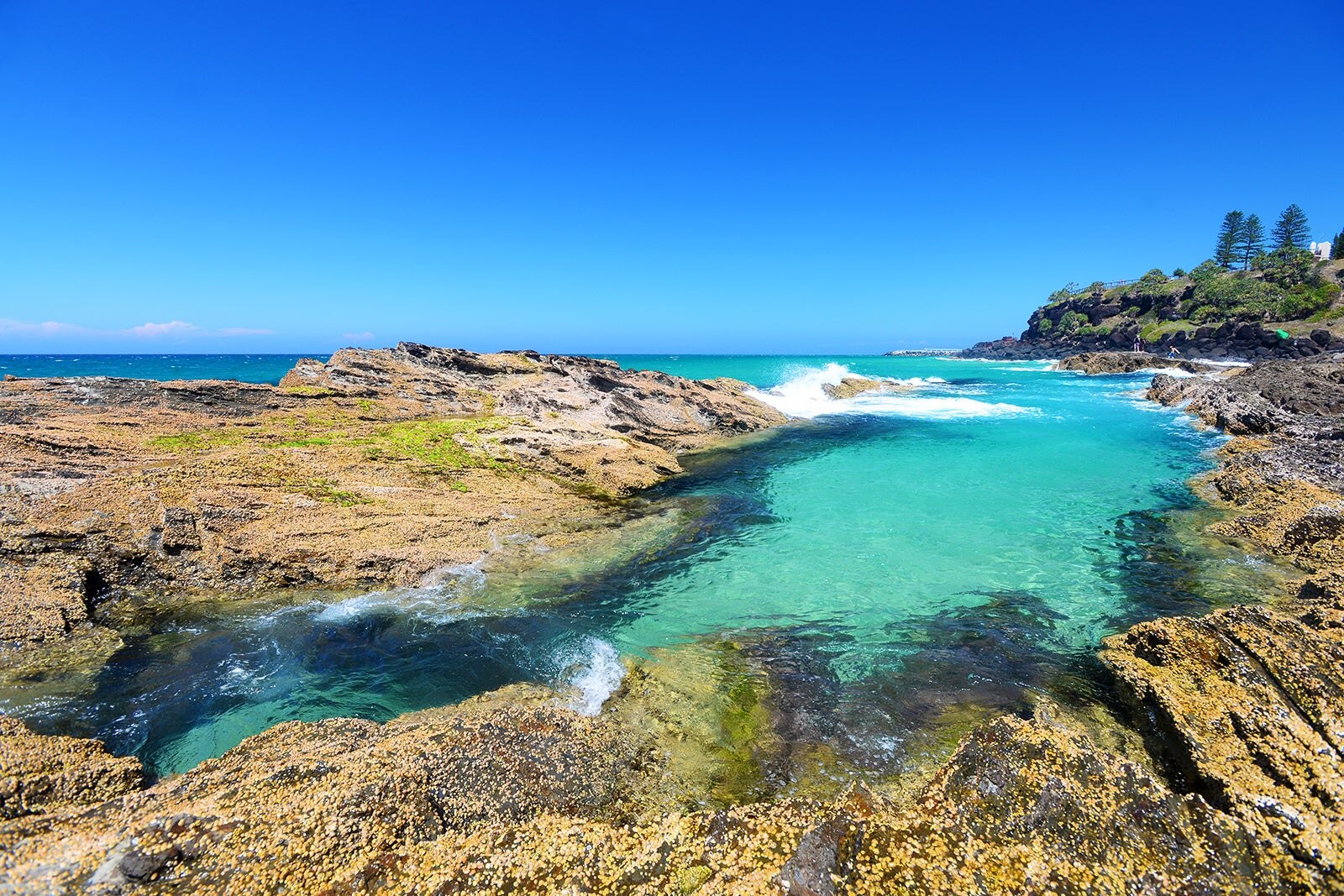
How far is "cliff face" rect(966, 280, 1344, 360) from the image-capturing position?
220 feet

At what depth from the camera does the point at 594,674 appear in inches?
310

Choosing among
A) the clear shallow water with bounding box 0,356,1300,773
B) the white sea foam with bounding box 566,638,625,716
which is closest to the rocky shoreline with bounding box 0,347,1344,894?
the white sea foam with bounding box 566,638,625,716

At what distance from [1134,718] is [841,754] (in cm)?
339

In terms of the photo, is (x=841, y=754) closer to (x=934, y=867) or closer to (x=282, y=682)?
(x=934, y=867)

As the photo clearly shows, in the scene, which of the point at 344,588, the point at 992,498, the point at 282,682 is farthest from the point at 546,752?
the point at 992,498

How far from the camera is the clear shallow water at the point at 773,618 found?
698cm

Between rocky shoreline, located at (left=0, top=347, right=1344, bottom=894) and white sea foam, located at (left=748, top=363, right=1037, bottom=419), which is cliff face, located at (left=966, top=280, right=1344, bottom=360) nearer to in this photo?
white sea foam, located at (left=748, top=363, right=1037, bottom=419)

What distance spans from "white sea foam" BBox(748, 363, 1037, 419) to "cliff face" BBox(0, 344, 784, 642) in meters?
18.6

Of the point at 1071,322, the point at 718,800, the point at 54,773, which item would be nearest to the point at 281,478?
the point at 54,773

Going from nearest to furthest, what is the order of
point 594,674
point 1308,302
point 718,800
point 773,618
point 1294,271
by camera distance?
point 718,800
point 594,674
point 773,618
point 1308,302
point 1294,271

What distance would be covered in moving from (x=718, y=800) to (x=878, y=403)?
4067 centimetres

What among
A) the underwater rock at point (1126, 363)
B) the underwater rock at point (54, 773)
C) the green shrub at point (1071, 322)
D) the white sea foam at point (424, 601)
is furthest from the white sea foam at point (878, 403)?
the green shrub at point (1071, 322)

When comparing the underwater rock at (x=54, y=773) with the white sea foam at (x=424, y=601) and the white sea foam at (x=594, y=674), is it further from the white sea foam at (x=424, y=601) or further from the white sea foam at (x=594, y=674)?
the white sea foam at (x=594, y=674)

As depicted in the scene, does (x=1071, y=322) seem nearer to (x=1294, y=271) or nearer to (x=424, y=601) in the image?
(x=1294, y=271)
